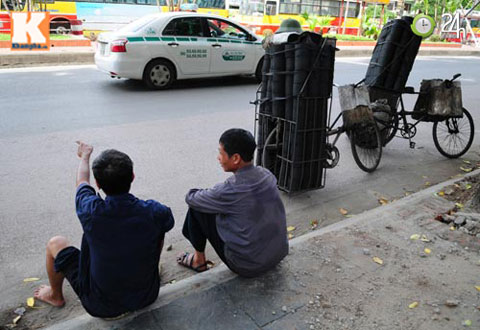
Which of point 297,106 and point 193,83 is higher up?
point 297,106

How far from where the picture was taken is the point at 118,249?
2170 mm

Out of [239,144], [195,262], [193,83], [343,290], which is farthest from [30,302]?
[193,83]

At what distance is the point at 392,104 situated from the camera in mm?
5699

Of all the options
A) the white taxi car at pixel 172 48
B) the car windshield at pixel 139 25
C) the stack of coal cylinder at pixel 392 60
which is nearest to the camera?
the stack of coal cylinder at pixel 392 60

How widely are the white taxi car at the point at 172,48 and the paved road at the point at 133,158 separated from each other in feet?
1.40

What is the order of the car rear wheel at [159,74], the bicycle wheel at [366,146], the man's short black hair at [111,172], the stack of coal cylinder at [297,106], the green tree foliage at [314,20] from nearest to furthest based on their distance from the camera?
the man's short black hair at [111,172] → the stack of coal cylinder at [297,106] → the bicycle wheel at [366,146] → the car rear wheel at [159,74] → the green tree foliage at [314,20]

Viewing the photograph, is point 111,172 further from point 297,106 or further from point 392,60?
point 392,60

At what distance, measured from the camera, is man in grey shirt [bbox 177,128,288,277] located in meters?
2.54

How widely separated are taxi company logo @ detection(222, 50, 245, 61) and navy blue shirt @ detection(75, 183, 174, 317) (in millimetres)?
8066

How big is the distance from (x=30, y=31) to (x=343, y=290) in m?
12.8

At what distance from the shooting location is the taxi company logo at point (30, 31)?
40.2 ft

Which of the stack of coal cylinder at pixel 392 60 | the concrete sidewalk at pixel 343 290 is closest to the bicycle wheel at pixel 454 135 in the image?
the stack of coal cylinder at pixel 392 60

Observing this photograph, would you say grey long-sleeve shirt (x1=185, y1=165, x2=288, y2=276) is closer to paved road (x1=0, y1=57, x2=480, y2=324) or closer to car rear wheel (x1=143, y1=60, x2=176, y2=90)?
paved road (x1=0, y1=57, x2=480, y2=324)

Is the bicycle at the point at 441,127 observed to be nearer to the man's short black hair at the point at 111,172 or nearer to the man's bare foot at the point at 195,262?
the man's bare foot at the point at 195,262
